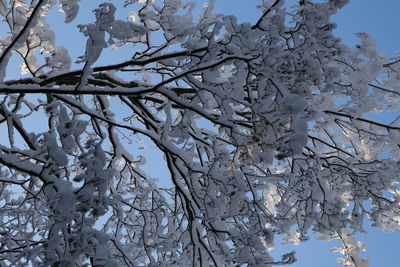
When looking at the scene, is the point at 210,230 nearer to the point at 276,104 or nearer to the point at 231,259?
Answer: the point at 231,259

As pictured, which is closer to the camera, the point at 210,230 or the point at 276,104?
the point at 276,104

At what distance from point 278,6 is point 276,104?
77cm

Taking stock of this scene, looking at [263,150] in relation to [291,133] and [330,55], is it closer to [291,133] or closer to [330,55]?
[291,133]

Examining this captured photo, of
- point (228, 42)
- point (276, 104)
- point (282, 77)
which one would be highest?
point (228, 42)

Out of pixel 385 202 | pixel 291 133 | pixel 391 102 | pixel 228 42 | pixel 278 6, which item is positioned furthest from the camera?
pixel 391 102

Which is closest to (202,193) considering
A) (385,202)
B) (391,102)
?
(385,202)

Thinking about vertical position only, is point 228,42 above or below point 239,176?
above

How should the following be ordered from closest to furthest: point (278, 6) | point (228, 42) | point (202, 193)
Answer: point (228, 42)
point (278, 6)
point (202, 193)

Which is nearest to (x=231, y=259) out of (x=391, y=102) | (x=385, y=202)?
(x=385, y=202)

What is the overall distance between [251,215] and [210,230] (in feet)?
1.08

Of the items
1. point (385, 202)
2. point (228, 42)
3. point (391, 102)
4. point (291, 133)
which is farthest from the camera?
point (391, 102)

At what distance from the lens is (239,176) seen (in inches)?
107

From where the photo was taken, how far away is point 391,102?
4656 millimetres

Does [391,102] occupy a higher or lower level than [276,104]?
higher
